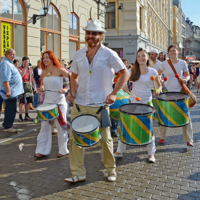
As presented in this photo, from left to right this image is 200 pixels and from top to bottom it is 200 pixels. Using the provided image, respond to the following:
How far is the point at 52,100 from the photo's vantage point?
5.42 metres

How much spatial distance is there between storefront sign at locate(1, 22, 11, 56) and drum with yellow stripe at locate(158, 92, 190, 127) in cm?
798

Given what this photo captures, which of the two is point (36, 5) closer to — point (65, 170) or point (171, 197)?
point (65, 170)

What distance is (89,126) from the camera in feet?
12.3

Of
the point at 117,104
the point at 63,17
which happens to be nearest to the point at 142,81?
the point at 117,104

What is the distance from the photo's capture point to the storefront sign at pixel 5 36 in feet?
36.4

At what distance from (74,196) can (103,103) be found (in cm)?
125

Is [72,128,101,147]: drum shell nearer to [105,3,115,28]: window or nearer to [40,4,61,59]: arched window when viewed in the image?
[40,4,61,59]: arched window

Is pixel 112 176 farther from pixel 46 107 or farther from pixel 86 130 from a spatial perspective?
pixel 46 107

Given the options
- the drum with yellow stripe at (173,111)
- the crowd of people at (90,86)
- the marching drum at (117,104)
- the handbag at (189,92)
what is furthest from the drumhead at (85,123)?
the handbag at (189,92)

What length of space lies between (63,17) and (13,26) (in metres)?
3.64

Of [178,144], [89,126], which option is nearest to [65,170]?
[89,126]

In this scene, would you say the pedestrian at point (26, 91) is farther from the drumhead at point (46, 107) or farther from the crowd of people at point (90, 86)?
the drumhead at point (46, 107)

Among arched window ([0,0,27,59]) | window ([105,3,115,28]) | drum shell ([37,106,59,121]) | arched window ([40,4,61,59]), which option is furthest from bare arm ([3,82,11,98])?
window ([105,3,115,28])

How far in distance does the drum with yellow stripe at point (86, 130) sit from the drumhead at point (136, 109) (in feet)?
2.05
